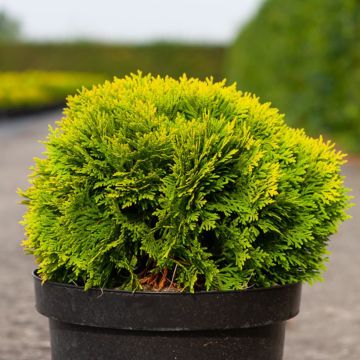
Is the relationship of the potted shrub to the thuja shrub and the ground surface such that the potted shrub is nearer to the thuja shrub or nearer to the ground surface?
the thuja shrub

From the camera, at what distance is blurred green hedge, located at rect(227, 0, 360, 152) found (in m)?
16.3

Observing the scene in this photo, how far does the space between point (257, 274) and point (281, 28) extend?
62.6 feet

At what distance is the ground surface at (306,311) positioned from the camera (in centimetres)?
504

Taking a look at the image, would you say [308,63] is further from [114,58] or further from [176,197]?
[114,58]

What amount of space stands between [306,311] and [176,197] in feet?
10.5

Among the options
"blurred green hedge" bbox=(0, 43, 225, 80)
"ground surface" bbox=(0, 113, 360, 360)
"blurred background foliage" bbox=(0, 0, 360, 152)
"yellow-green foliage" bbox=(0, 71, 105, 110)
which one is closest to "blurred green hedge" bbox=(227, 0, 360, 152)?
"blurred background foliage" bbox=(0, 0, 360, 152)

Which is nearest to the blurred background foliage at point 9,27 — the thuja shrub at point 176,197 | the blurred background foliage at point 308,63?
the blurred background foliage at point 308,63

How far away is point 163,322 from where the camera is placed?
2.92 meters

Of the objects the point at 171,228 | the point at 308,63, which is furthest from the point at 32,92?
the point at 171,228

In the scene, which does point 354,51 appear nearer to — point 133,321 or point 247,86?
point 247,86

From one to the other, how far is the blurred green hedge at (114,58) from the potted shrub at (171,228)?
49.1 meters

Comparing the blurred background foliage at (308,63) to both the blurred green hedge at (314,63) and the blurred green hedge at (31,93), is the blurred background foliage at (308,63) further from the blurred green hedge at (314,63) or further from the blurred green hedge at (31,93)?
the blurred green hedge at (31,93)

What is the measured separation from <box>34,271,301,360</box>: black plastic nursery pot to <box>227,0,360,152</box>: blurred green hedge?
12.6 metres

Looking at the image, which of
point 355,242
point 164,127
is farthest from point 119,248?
point 355,242
